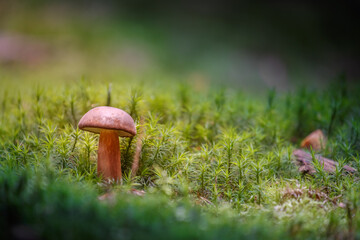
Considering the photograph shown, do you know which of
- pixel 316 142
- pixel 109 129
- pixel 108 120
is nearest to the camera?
pixel 108 120

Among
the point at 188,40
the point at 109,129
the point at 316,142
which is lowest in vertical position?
the point at 316,142

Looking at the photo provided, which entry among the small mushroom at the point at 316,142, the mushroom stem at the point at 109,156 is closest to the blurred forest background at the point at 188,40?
the small mushroom at the point at 316,142

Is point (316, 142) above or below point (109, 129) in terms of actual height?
below

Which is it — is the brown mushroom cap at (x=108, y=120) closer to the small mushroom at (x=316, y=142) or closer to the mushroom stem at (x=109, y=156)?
the mushroom stem at (x=109, y=156)

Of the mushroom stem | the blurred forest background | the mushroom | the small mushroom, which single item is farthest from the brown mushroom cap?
the blurred forest background

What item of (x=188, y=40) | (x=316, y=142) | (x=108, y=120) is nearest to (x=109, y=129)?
(x=108, y=120)

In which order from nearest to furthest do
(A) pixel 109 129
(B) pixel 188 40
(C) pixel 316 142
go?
1. (A) pixel 109 129
2. (C) pixel 316 142
3. (B) pixel 188 40

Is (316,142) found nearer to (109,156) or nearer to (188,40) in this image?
(109,156)
